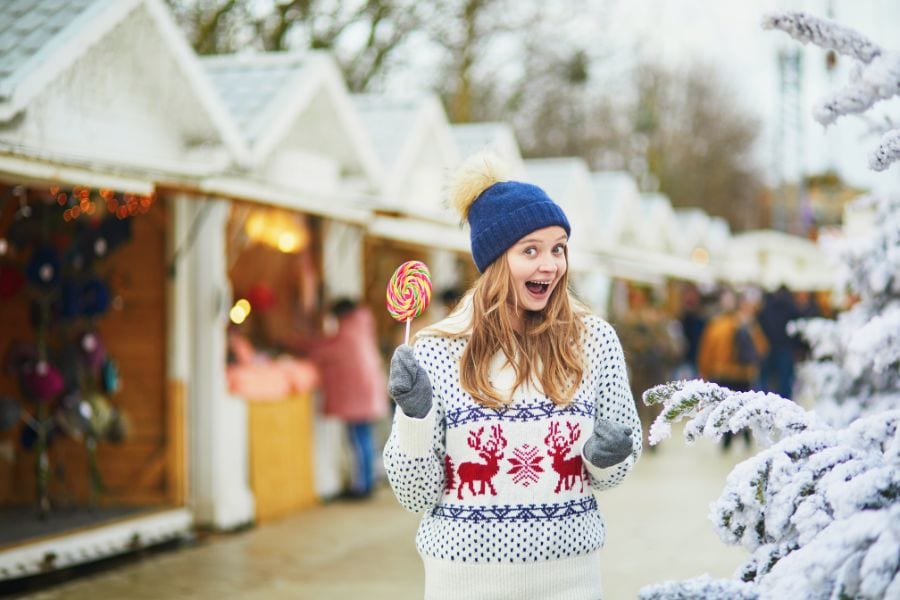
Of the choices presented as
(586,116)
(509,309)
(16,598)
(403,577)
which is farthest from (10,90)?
(586,116)

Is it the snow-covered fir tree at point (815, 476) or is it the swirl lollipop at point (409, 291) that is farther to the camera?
the swirl lollipop at point (409, 291)

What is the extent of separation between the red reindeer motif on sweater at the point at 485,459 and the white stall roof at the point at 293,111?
609cm

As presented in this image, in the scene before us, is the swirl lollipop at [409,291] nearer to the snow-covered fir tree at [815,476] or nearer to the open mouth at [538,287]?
the open mouth at [538,287]

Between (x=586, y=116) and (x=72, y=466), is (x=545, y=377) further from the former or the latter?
(x=586, y=116)

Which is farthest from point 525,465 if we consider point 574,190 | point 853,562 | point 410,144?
point 574,190

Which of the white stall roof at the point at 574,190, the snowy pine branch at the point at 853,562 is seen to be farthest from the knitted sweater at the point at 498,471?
the white stall roof at the point at 574,190

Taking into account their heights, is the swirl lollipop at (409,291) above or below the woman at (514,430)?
above

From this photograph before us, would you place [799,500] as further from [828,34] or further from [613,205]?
[613,205]

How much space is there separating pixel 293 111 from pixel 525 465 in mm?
6757

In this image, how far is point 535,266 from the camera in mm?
2912

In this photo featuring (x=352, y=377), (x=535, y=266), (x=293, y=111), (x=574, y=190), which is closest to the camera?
(x=535, y=266)

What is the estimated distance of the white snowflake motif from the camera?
280 centimetres

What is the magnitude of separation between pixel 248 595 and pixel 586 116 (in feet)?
97.3

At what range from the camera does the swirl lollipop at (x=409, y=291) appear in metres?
3.12
